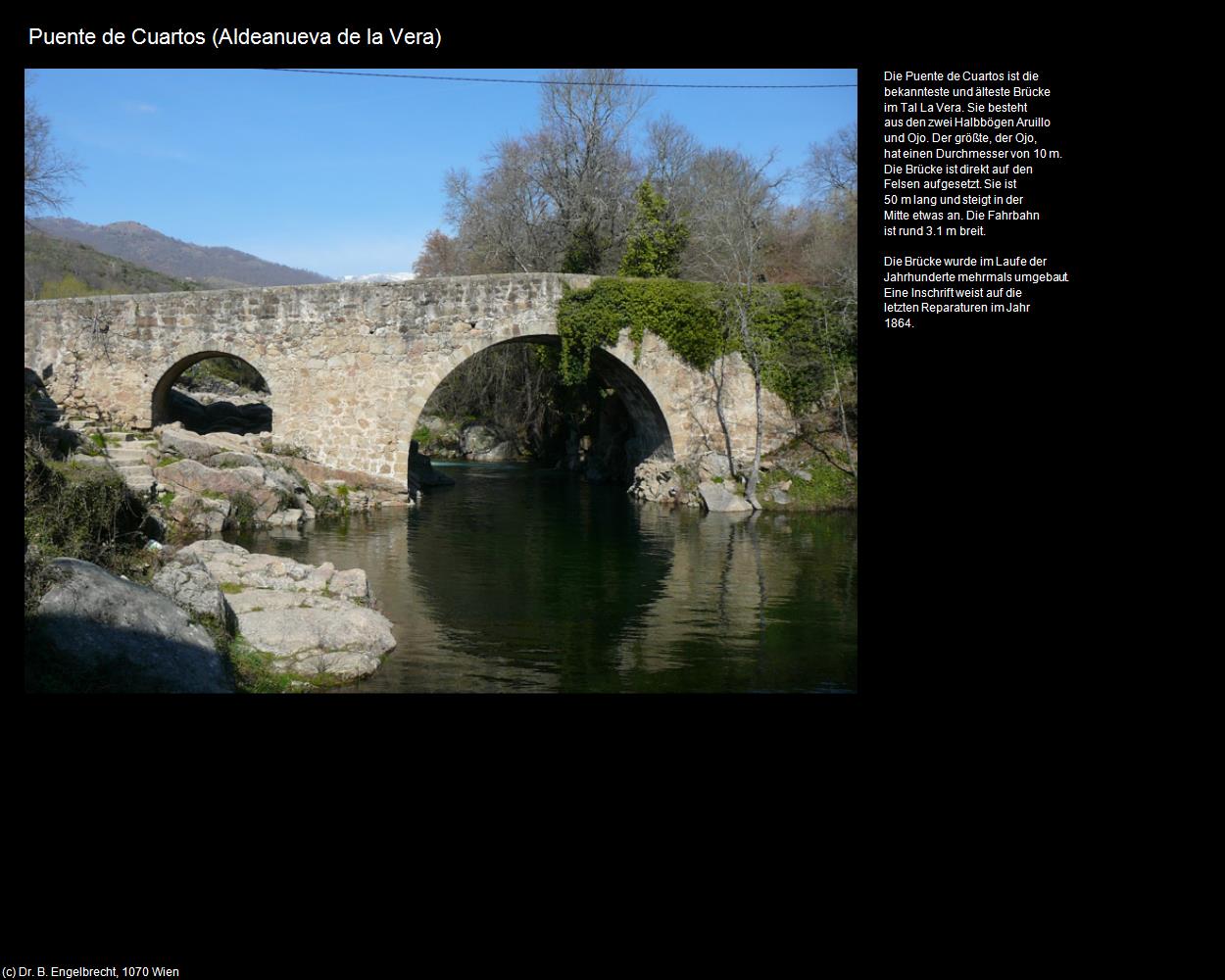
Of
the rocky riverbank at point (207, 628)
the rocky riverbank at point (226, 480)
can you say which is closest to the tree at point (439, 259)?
the rocky riverbank at point (226, 480)

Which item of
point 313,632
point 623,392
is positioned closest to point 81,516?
point 313,632

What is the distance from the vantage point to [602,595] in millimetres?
10391

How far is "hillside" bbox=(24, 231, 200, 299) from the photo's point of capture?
35706 millimetres

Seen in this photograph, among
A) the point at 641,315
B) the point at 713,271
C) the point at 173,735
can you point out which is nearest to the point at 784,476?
the point at 641,315

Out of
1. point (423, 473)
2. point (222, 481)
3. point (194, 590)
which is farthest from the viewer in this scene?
point (423, 473)

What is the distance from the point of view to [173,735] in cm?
261

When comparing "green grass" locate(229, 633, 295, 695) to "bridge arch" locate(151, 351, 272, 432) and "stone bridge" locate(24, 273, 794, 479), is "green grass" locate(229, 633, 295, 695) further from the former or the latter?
"bridge arch" locate(151, 351, 272, 432)

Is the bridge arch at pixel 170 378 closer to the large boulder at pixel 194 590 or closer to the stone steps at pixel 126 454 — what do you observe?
the stone steps at pixel 126 454

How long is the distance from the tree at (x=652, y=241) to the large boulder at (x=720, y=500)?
7778 millimetres

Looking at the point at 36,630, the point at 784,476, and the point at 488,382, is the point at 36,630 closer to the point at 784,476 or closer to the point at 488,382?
the point at 784,476

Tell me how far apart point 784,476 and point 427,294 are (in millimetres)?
7970

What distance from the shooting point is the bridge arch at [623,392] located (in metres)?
18.4

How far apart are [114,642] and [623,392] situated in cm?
1676

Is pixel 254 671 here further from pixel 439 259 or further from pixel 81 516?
pixel 439 259
